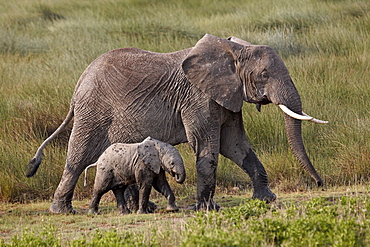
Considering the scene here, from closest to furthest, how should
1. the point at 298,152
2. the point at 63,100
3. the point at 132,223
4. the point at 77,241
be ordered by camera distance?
the point at 77,241
the point at 132,223
the point at 298,152
the point at 63,100

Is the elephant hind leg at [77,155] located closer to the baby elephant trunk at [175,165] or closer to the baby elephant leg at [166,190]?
the baby elephant leg at [166,190]

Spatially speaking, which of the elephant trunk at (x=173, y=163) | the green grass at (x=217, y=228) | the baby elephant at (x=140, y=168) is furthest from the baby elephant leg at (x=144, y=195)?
the elephant trunk at (x=173, y=163)

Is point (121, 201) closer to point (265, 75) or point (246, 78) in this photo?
point (246, 78)

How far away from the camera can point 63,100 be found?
10.9 meters

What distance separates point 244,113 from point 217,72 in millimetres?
3066

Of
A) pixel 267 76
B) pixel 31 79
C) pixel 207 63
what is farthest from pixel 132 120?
pixel 31 79

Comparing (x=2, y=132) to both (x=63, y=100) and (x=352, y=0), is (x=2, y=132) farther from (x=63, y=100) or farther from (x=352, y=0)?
(x=352, y=0)

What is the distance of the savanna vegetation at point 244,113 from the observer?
5.66 meters

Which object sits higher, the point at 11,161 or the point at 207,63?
the point at 207,63

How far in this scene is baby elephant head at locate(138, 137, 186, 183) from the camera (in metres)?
6.85

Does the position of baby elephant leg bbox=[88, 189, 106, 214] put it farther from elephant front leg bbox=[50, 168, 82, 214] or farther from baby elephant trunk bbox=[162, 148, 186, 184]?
baby elephant trunk bbox=[162, 148, 186, 184]

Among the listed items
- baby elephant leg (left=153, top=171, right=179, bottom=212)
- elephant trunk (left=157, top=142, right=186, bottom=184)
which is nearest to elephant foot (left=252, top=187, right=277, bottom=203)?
baby elephant leg (left=153, top=171, right=179, bottom=212)

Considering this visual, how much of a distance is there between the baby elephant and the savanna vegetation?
0.32 m

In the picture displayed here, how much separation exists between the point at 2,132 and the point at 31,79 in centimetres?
300
